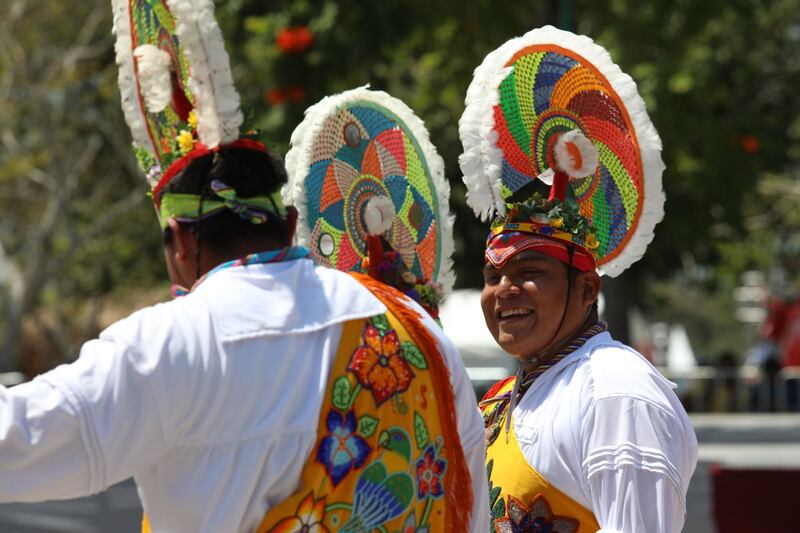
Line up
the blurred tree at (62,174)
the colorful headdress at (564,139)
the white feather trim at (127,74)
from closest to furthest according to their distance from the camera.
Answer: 1. the white feather trim at (127,74)
2. the colorful headdress at (564,139)
3. the blurred tree at (62,174)

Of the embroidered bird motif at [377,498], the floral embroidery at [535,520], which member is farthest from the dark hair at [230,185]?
the floral embroidery at [535,520]

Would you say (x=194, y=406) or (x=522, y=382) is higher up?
(x=194, y=406)

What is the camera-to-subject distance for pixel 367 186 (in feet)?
12.7

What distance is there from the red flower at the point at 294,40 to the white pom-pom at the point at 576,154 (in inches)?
394

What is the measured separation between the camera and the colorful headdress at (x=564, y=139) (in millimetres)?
3672

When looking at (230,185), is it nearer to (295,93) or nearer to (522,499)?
(522,499)

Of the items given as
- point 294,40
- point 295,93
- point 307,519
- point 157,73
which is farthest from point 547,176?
point 295,93

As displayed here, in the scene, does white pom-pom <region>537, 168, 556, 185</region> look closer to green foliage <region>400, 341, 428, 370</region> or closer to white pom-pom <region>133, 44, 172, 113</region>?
green foliage <region>400, 341, 428, 370</region>

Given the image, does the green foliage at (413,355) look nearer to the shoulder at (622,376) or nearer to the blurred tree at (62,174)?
the shoulder at (622,376)

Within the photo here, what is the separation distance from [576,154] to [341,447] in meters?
1.51

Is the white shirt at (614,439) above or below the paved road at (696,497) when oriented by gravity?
above

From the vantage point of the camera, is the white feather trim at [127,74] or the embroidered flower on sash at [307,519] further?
the white feather trim at [127,74]

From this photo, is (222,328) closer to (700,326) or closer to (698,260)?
(698,260)

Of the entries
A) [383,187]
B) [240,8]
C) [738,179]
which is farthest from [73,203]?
[383,187]
